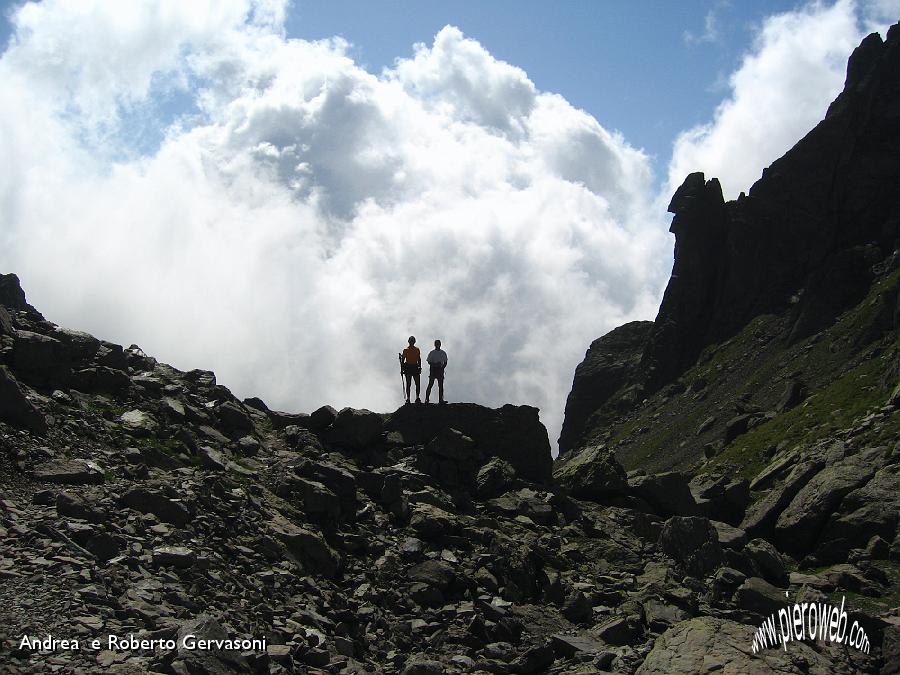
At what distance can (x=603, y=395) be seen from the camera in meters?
200

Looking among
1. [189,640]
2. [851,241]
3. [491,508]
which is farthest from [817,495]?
[851,241]

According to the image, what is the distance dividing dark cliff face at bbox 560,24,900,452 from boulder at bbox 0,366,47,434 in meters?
127

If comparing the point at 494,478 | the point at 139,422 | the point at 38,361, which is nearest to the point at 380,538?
Result: the point at 494,478

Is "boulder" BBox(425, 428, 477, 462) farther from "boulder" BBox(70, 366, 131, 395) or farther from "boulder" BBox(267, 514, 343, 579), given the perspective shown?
"boulder" BBox(70, 366, 131, 395)

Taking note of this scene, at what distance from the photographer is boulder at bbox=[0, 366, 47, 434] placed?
79.5 ft

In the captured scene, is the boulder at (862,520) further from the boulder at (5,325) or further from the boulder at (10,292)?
the boulder at (10,292)

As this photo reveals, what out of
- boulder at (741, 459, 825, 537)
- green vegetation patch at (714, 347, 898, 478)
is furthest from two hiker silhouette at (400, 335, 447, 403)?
green vegetation patch at (714, 347, 898, 478)

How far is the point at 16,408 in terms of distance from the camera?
2447 cm

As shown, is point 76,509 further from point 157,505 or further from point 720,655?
point 720,655

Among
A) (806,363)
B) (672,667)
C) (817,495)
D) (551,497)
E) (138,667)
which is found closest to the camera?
(138,667)

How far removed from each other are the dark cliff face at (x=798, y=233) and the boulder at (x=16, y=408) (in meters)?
127

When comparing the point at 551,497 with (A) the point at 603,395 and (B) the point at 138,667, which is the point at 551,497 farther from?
(A) the point at 603,395

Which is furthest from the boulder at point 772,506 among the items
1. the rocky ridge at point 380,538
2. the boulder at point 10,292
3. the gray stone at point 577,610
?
the boulder at point 10,292

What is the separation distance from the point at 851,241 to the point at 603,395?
74.1 meters
